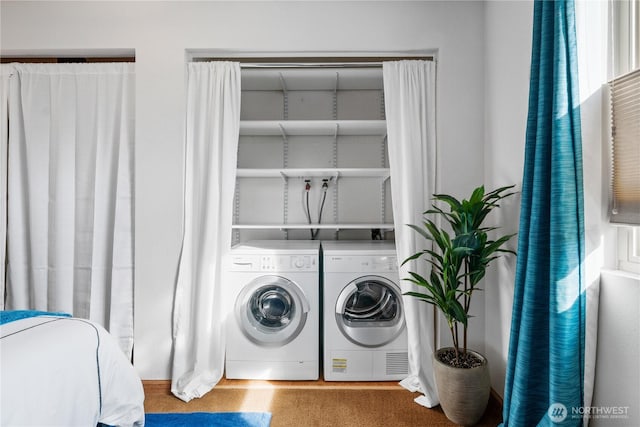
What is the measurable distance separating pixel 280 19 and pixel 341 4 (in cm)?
42

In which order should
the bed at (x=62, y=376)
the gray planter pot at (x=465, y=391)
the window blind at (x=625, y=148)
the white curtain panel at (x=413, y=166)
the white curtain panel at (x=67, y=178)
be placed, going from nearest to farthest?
the bed at (x=62, y=376), the window blind at (x=625, y=148), the gray planter pot at (x=465, y=391), the white curtain panel at (x=413, y=166), the white curtain panel at (x=67, y=178)

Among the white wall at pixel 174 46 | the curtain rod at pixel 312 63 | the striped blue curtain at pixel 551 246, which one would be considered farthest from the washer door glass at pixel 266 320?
the curtain rod at pixel 312 63

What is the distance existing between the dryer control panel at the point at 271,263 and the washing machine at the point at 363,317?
129mm

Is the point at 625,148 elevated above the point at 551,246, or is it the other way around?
the point at 625,148

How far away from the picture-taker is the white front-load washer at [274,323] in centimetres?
243

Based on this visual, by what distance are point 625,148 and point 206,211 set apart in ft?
7.17

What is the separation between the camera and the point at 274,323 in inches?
97.3

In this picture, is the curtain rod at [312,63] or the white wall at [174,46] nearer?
the white wall at [174,46]

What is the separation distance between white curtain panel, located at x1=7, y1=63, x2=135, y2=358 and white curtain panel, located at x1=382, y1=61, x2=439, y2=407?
1.82 meters

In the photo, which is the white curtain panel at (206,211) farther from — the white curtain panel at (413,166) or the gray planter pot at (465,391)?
the gray planter pot at (465,391)

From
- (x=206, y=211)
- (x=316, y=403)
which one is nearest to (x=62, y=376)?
(x=206, y=211)

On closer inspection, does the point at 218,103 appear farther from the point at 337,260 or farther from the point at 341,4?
the point at 337,260

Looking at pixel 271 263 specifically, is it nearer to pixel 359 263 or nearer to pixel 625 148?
pixel 359 263

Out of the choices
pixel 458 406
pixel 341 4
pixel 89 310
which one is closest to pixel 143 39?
pixel 341 4
